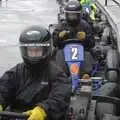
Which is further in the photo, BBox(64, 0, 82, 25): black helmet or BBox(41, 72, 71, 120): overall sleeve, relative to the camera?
BBox(64, 0, 82, 25): black helmet

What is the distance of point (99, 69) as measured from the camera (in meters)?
7.37

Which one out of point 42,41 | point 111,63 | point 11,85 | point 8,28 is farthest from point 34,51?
point 8,28

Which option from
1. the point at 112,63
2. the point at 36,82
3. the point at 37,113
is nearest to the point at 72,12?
the point at 112,63

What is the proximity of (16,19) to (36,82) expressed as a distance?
13.4 m

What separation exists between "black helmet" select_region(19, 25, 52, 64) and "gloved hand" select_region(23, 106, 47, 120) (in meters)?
0.41

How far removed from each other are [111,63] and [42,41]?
9.69 ft

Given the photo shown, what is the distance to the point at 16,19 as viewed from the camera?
17531 millimetres

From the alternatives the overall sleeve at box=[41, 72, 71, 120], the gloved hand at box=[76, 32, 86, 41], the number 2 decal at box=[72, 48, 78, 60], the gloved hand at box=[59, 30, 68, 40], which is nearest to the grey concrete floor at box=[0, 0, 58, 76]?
the gloved hand at box=[59, 30, 68, 40]

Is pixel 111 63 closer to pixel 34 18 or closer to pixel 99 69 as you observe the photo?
pixel 99 69

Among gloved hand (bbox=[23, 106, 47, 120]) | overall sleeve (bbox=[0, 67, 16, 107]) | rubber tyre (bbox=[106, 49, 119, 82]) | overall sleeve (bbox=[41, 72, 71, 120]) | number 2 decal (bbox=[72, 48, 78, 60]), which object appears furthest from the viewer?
number 2 decal (bbox=[72, 48, 78, 60])

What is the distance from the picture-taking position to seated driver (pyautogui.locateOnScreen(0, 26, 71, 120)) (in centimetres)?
416

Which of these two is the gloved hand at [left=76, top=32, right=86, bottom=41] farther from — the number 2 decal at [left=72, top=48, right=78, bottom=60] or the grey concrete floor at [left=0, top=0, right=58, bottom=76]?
the grey concrete floor at [left=0, top=0, right=58, bottom=76]

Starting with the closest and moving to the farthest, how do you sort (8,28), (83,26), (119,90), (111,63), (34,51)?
(34,51) → (119,90) → (111,63) → (83,26) → (8,28)

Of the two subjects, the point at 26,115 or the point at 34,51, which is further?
the point at 34,51
